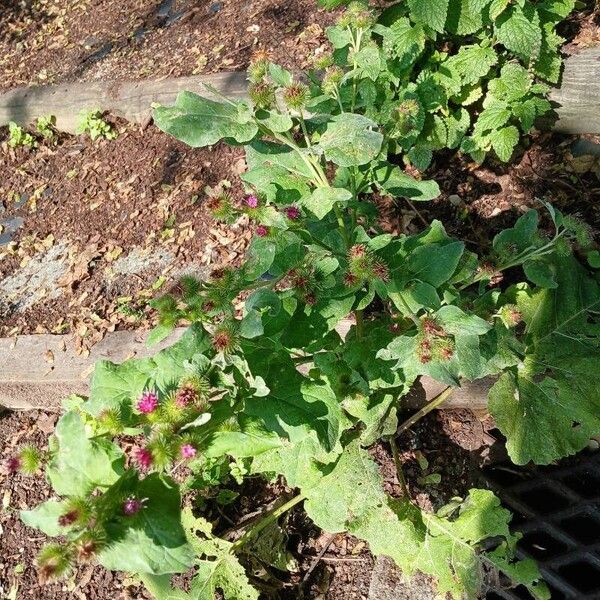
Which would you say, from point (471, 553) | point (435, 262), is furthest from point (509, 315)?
point (471, 553)

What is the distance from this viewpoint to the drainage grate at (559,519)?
2312 mm

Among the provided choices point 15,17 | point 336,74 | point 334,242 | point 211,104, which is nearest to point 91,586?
point 334,242

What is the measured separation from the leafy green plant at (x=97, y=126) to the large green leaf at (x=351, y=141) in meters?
3.02

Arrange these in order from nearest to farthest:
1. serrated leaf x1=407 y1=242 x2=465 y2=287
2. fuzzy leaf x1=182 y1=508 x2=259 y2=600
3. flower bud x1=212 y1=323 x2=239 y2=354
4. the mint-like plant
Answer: the mint-like plant < flower bud x1=212 y1=323 x2=239 y2=354 < serrated leaf x1=407 y1=242 x2=465 y2=287 < fuzzy leaf x1=182 y1=508 x2=259 y2=600

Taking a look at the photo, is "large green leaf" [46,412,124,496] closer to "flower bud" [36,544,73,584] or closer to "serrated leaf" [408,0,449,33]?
"flower bud" [36,544,73,584]

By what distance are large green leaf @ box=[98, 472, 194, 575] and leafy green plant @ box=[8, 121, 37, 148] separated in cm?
401

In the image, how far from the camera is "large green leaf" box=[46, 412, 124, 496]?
52.7 inches

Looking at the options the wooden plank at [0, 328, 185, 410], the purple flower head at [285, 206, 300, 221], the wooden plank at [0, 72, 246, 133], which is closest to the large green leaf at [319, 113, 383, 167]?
the purple flower head at [285, 206, 300, 221]

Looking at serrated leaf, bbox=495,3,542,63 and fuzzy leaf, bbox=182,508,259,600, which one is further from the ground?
serrated leaf, bbox=495,3,542,63

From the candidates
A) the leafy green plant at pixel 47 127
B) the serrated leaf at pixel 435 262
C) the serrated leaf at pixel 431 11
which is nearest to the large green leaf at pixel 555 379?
the serrated leaf at pixel 435 262

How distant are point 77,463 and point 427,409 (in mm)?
1553

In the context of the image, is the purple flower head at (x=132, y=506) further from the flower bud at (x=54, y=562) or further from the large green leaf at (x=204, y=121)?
the large green leaf at (x=204, y=121)

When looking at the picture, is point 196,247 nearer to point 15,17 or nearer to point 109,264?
point 109,264

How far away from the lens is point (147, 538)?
1224 mm
